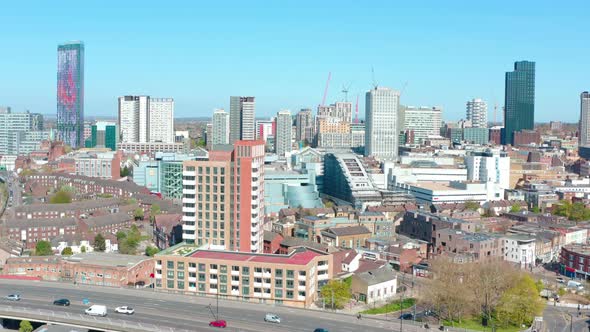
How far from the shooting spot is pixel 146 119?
87.0 metres

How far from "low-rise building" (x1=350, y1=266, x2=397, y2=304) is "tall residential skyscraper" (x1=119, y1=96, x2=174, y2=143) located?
65381mm

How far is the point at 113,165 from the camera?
189ft

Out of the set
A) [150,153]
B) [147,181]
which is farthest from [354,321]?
[150,153]

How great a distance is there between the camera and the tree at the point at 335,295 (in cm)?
2131

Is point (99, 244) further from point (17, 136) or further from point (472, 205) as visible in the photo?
point (17, 136)

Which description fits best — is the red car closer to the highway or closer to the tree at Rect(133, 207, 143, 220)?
the highway

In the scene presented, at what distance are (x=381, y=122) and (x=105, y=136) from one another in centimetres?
3467

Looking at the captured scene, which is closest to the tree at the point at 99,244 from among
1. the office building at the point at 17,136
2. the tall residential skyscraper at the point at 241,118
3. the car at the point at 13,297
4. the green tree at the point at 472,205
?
the car at the point at 13,297

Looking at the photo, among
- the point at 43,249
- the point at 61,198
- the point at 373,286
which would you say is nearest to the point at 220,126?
the point at 61,198

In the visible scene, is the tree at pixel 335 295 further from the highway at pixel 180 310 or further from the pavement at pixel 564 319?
the pavement at pixel 564 319

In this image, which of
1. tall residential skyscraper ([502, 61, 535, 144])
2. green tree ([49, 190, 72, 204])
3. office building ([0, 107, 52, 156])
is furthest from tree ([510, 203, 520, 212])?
tall residential skyscraper ([502, 61, 535, 144])

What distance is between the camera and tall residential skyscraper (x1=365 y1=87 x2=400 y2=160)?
63281 mm

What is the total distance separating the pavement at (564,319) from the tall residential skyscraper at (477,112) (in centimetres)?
8743

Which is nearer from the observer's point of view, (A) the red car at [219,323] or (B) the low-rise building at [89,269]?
(A) the red car at [219,323]
